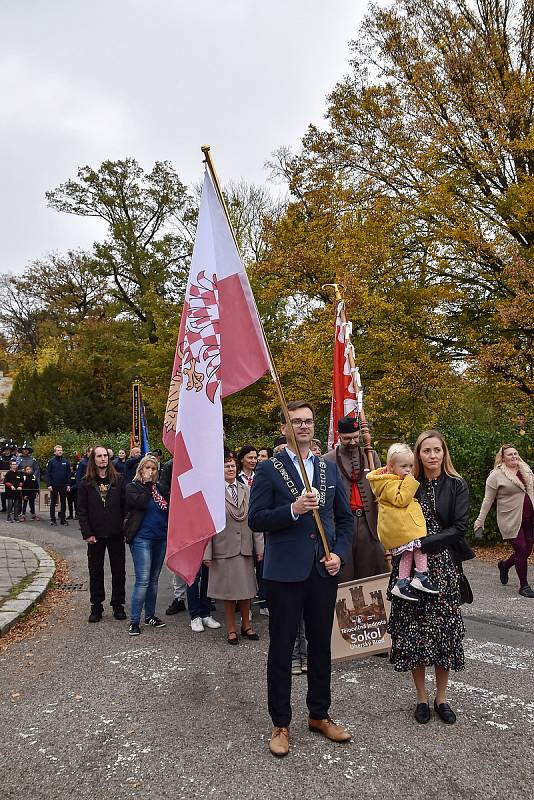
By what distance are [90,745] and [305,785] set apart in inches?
55.6

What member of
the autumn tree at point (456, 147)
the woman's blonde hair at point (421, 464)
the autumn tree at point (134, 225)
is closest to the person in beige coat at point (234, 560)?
the woman's blonde hair at point (421, 464)

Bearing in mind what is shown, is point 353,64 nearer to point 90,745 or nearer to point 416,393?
point 416,393

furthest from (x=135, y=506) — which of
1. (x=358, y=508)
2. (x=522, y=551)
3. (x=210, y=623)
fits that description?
(x=522, y=551)

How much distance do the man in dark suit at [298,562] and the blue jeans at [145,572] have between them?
3.20m

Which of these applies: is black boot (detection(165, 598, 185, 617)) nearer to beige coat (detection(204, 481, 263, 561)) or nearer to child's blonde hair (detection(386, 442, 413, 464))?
beige coat (detection(204, 481, 263, 561))

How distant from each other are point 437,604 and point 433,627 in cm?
15

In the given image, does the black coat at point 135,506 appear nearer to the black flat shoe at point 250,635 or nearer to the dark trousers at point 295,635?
the black flat shoe at point 250,635

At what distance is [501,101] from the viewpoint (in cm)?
1462

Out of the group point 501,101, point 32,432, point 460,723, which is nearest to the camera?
point 460,723

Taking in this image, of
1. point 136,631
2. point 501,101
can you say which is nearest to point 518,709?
point 136,631

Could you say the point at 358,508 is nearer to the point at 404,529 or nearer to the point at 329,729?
the point at 404,529

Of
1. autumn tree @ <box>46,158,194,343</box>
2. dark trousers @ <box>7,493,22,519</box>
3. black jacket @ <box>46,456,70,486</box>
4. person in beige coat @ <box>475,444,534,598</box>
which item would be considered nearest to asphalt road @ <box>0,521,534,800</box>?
person in beige coat @ <box>475,444,534,598</box>

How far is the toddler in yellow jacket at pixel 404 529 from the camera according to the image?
14.1 ft

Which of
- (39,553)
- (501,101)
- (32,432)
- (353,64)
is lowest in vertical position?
(39,553)
